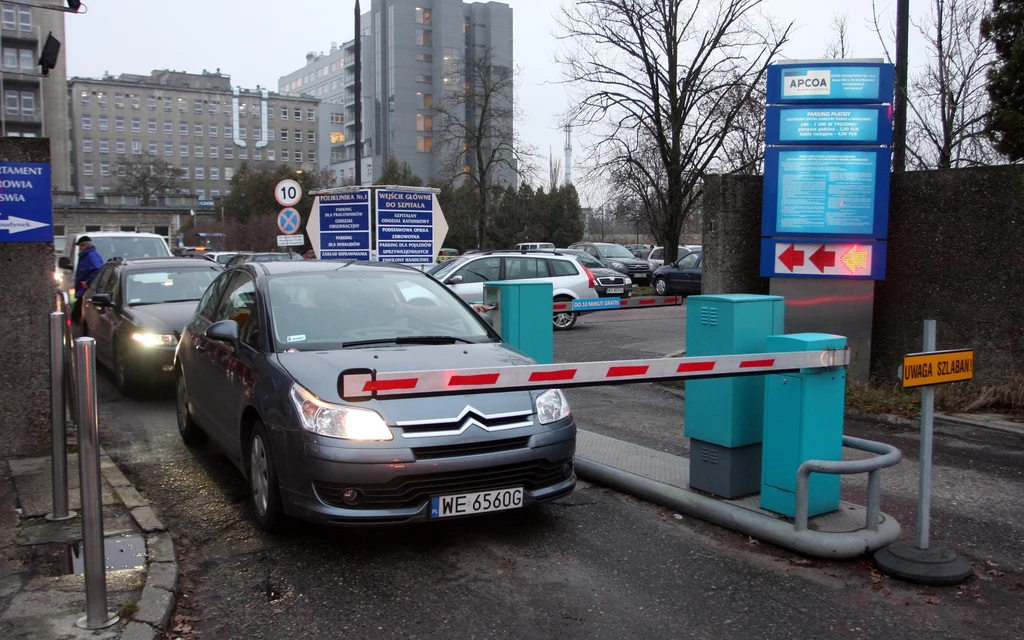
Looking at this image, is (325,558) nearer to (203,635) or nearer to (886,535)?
(203,635)

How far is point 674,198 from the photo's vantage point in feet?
95.3

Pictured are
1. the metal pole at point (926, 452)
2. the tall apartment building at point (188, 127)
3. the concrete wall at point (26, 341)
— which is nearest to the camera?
the metal pole at point (926, 452)

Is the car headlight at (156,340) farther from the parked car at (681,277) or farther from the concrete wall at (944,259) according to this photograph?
the parked car at (681,277)

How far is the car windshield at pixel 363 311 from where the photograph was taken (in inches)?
217

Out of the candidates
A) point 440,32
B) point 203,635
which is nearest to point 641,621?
point 203,635

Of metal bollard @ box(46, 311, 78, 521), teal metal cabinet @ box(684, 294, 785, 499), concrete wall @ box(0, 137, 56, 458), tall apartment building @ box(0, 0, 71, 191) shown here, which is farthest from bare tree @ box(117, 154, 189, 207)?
teal metal cabinet @ box(684, 294, 785, 499)

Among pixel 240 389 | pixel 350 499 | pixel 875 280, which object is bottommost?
pixel 350 499

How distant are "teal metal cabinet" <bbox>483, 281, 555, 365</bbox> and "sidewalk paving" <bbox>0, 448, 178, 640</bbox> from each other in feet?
10.6

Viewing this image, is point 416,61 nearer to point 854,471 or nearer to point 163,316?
point 163,316

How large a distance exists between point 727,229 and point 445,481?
21.7ft

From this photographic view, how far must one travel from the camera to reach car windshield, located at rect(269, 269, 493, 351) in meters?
5.51

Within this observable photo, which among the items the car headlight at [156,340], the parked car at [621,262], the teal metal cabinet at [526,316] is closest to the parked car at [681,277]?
the parked car at [621,262]

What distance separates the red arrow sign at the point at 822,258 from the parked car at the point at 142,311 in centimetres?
719

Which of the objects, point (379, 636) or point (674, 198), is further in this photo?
point (674, 198)
